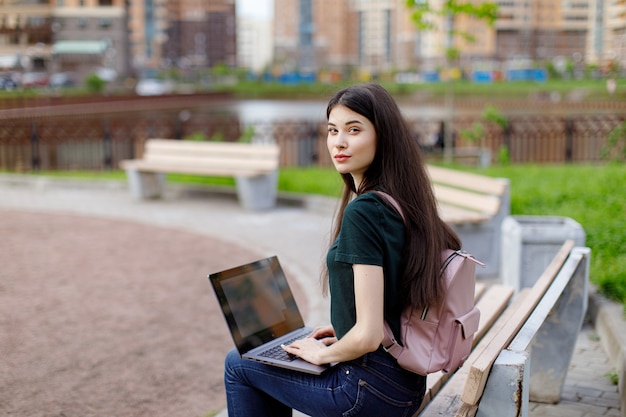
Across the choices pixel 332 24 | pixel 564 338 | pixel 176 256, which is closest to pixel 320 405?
pixel 564 338

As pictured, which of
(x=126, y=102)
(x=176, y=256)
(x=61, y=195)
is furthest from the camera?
(x=126, y=102)

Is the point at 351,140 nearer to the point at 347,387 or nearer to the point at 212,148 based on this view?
the point at 347,387

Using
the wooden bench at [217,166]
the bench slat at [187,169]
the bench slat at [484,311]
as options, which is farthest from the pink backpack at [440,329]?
the bench slat at [187,169]

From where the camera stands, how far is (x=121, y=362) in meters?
5.14

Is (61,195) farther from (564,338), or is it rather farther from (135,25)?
(135,25)

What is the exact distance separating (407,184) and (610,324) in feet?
9.78

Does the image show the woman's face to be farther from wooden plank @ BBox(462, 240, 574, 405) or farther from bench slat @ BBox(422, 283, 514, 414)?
bench slat @ BBox(422, 283, 514, 414)

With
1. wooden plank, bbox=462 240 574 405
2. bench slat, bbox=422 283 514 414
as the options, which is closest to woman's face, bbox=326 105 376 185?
wooden plank, bbox=462 240 574 405

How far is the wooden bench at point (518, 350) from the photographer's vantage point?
8.41 feet

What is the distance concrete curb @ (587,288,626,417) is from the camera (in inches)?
186

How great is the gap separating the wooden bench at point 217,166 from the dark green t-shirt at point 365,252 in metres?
8.28

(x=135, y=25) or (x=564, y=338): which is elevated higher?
(x=135, y=25)

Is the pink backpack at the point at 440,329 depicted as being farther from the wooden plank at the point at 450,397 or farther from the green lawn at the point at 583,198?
the green lawn at the point at 583,198

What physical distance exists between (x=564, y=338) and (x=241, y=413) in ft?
6.68
